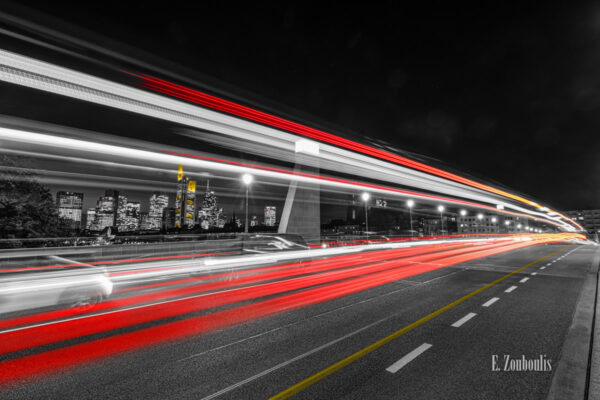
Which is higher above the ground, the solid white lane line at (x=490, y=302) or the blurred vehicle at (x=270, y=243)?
the blurred vehicle at (x=270, y=243)

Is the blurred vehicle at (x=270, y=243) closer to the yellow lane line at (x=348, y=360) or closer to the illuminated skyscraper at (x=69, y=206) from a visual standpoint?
the yellow lane line at (x=348, y=360)

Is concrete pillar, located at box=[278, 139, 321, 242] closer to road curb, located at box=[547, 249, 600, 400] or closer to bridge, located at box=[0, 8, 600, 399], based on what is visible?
bridge, located at box=[0, 8, 600, 399]

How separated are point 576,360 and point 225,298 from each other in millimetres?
6764

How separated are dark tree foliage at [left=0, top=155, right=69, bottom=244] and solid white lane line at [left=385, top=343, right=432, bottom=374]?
22560 millimetres

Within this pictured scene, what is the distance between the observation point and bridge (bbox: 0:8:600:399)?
3297mm

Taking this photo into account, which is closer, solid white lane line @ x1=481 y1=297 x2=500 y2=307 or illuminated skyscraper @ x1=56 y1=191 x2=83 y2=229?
solid white lane line @ x1=481 y1=297 x2=500 y2=307

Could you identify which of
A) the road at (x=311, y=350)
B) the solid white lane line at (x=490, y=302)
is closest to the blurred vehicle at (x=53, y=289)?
the road at (x=311, y=350)

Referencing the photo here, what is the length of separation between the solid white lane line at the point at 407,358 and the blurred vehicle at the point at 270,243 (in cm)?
727

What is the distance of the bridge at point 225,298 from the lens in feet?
10.8

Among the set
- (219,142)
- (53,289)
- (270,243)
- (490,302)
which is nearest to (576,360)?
(490,302)

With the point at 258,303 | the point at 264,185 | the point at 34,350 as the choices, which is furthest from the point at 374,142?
the point at 34,350

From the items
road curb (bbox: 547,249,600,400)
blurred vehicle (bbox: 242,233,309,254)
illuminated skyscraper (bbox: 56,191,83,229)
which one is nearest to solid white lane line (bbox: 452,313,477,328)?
road curb (bbox: 547,249,600,400)

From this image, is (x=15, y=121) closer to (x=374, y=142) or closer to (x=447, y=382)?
(x=447, y=382)

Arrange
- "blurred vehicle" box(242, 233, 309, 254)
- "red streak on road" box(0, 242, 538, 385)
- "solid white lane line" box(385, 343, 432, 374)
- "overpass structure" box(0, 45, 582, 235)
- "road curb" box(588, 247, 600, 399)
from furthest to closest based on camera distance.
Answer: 1. "blurred vehicle" box(242, 233, 309, 254)
2. "overpass structure" box(0, 45, 582, 235)
3. "red streak on road" box(0, 242, 538, 385)
4. "solid white lane line" box(385, 343, 432, 374)
5. "road curb" box(588, 247, 600, 399)
